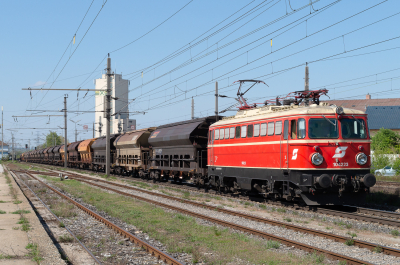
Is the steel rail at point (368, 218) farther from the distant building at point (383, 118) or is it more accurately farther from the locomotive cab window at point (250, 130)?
the distant building at point (383, 118)

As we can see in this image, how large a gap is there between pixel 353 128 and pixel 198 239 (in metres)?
7.90

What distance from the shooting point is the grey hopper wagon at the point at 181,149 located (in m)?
24.5

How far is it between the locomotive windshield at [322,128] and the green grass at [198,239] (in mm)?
5230

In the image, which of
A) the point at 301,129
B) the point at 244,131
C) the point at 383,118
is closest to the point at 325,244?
the point at 301,129

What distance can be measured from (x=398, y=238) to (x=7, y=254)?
31.3 ft

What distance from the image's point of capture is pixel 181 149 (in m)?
26.1

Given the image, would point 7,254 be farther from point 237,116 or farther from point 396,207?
point 396,207

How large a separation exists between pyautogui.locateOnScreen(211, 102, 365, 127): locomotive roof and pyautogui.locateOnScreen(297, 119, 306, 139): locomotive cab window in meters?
0.33

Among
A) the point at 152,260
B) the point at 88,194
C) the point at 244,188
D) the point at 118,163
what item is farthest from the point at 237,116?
the point at 118,163

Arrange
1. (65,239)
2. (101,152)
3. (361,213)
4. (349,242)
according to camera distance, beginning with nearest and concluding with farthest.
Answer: (349,242)
(65,239)
(361,213)
(101,152)

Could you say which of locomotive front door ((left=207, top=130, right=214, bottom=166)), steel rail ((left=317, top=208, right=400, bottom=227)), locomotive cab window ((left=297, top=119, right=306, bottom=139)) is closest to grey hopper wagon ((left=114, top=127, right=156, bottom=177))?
locomotive front door ((left=207, top=130, right=214, bottom=166))

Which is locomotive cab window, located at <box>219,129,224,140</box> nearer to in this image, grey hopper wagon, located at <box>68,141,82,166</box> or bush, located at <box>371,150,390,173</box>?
bush, located at <box>371,150,390,173</box>

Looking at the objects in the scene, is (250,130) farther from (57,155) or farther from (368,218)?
(57,155)

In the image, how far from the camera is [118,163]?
41656 millimetres
